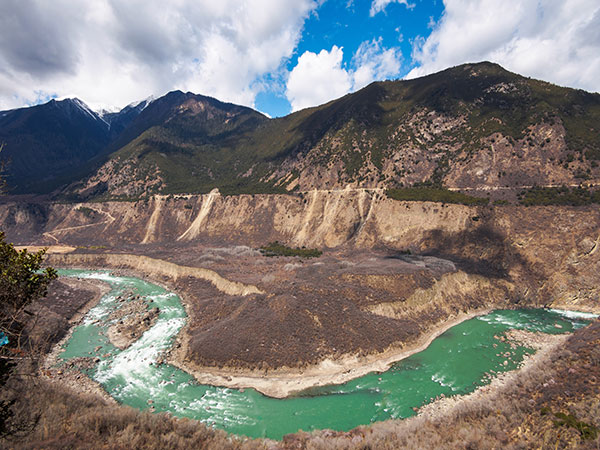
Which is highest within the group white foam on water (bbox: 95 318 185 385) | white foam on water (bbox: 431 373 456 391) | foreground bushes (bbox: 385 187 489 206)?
foreground bushes (bbox: 385 187 489 206)

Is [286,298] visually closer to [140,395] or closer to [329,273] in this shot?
[329,273]

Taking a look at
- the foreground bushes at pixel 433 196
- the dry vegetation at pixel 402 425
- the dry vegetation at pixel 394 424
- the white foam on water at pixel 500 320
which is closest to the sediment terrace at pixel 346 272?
the foreground bushes at pixel 433 196

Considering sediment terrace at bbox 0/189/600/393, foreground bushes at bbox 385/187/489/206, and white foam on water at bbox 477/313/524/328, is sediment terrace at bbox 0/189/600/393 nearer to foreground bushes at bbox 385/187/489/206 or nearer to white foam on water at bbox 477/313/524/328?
foreground bushes at bbox 385/187/489/206

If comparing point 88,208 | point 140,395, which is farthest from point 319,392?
point 88,208

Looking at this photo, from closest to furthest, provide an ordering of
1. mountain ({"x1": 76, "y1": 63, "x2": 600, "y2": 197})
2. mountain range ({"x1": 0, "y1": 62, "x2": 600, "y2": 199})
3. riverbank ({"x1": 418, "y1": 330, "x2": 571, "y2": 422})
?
riverbank ({"x1": 418, "y1": 330, "x2": 571, "y2": 422}), mountain ({"x1": 76, "y1": 63, "x2": 600, "y2": 197}), mountain range ({"x1": 0, "y1": 62, "x2": 600, "y2": 199})

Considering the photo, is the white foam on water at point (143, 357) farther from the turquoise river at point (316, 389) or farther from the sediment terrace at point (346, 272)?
the sediment terrace at point (346, 272)

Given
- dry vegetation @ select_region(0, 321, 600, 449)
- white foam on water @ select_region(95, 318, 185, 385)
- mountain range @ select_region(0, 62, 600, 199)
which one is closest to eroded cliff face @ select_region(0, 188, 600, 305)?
mountain range @ select_region(0, 62, 600, 199)
